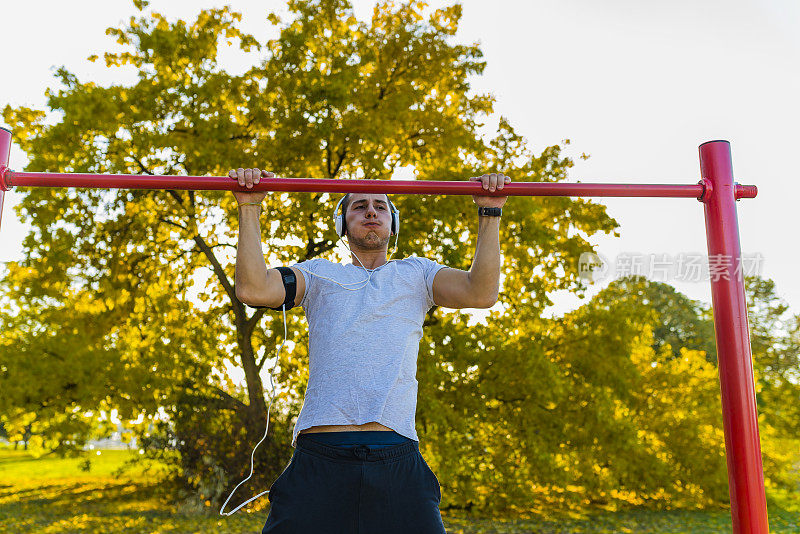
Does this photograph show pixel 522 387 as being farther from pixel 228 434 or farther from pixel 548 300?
pixel 228 434

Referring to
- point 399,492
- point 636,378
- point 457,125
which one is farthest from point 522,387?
point 399,492

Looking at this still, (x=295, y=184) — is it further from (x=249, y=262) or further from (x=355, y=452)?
(x=355, y=452)

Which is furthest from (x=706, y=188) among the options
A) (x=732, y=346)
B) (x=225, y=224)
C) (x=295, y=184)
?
(x=225, y=224)

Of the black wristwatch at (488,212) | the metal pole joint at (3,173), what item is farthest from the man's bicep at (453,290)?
the metal pole joint at (3,173)

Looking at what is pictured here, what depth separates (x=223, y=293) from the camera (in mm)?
9578

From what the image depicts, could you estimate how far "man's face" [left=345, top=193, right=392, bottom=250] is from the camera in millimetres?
2164

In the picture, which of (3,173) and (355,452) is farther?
(3,173)

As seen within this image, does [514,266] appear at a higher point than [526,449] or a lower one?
higher

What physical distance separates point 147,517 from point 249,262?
8208 millimetres

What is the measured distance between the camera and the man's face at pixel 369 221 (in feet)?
7.10

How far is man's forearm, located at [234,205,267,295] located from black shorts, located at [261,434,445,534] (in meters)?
0.50

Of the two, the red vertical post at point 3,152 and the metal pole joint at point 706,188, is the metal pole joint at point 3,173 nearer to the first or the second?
the red vertical post at point 3,152

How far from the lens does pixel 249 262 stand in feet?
6.18

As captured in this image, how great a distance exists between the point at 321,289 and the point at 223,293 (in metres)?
7.95
